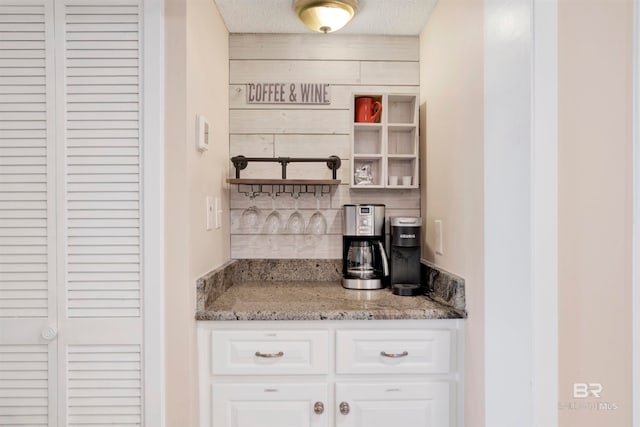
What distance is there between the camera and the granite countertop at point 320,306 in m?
1.49

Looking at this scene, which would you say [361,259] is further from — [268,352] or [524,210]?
[524,210]

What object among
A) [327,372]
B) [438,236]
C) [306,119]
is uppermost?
[306,119]

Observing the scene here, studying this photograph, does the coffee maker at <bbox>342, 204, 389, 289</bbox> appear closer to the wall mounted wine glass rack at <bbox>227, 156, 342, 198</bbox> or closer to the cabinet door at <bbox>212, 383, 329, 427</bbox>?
the wall mounted wine glass rack at <bbox>227, 156, 342, 198</bbox>

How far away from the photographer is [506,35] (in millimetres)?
1161

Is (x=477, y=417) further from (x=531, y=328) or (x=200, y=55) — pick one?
(x=200, y=55)

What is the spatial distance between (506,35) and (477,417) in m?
1.27

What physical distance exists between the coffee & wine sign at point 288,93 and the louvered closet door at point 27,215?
0.94m

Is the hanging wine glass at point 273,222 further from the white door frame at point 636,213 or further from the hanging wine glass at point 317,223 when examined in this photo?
the white door frame at point 636,213

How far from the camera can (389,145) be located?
213cm

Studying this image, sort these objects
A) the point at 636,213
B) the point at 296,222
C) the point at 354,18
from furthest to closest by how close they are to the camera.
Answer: the point at 296,222, the point at 354,18, the point at 636,213

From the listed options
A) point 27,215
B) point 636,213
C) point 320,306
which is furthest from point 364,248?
point 27,215

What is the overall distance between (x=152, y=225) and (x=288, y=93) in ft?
3.54

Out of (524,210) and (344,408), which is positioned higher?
(524,210)

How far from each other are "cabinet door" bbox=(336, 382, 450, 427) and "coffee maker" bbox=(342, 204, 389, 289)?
0.49 meters
